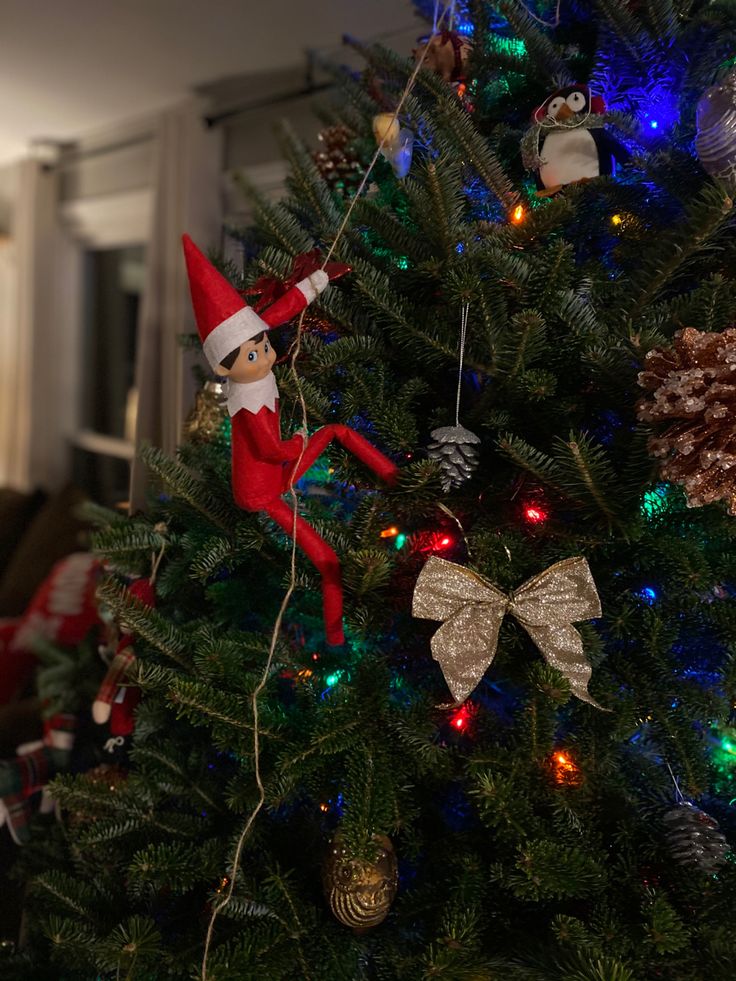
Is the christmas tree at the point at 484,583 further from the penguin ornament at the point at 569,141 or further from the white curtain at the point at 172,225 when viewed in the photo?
the white curtain at the point at 172,225

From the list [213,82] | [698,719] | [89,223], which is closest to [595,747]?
[698,719]

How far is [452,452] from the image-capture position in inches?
23.2

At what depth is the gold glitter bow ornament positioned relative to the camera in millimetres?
576

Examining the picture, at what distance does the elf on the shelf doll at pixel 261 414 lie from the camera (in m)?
0.56

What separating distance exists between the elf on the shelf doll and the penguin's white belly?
231 mm

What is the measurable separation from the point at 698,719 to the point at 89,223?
8.91 ft

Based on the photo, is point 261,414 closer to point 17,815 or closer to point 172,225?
point 17,815

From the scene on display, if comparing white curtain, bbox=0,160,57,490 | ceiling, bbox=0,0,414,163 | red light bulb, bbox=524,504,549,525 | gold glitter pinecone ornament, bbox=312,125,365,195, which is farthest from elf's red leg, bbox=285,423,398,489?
white curtain, bbox=0,160,57,490

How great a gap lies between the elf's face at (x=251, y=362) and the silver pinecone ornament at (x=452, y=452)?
142 mm

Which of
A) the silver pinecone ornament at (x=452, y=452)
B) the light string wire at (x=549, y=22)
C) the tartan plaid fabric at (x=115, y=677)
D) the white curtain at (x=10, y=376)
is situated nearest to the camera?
the silver pinecone ornament at (x=452, y=452)

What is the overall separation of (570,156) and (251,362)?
0.35m

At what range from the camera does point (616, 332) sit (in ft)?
1.93

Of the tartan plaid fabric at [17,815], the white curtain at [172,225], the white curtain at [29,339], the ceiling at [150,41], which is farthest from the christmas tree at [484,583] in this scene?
the white curtain at [29,339]

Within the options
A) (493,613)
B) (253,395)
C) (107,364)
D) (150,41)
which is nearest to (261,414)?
(253,395)
